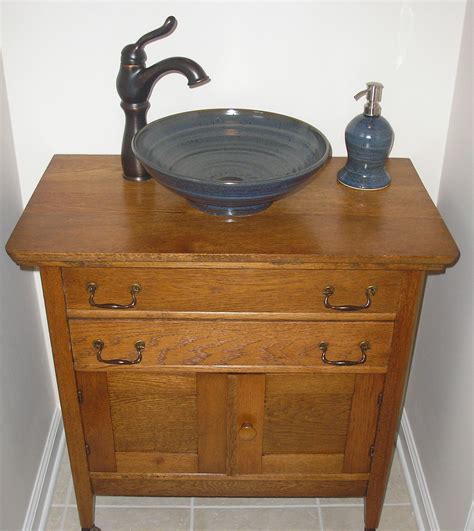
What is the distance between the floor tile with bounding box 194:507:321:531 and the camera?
1.89 m

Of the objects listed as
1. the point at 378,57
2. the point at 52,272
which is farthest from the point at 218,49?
the point at 52,272

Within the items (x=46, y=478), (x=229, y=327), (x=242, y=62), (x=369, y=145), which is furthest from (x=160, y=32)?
(x=46, y=478)

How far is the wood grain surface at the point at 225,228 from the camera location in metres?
1.37

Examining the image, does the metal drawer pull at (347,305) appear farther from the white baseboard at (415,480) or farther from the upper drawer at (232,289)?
the white baseboard at (415,480)

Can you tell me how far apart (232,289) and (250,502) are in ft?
2.60

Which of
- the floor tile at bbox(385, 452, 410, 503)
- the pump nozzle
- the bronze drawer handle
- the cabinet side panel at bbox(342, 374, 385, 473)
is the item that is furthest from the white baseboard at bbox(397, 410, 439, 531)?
the pump nozzle

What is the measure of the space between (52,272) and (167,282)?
0.23 metres

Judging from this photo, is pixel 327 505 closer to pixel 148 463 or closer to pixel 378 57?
pixel 148 463

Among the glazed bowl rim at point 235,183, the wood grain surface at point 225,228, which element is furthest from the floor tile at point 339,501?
the glazed bowl rim at point 235,183

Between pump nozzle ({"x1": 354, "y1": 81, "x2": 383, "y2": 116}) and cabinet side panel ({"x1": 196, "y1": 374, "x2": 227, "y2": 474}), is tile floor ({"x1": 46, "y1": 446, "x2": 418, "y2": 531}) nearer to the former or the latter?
cabinet side panel ({"x1": 196, "y1": 374, "x2": 227, "y2": 474})

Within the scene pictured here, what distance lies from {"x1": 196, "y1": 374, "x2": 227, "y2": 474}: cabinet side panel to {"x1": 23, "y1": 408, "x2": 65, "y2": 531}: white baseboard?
46cm

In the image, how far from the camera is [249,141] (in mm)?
1590

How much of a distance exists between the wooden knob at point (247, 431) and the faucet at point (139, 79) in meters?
0.60

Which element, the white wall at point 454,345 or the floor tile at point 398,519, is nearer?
Result: the white wall at point 454,345
